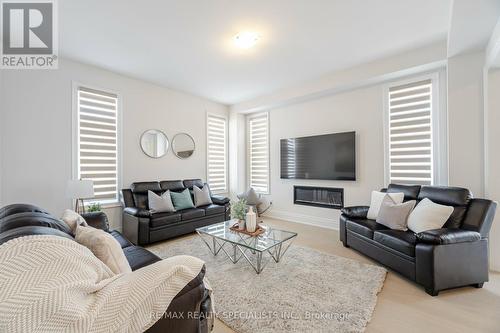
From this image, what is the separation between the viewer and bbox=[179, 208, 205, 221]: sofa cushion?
12.6 ft

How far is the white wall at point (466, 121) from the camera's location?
110 inches

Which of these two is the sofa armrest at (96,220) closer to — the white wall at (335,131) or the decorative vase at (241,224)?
the decorative vase at (241,224)

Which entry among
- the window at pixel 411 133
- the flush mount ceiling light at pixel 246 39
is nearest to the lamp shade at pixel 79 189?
the flush mount ceiling light at pixel 246 39

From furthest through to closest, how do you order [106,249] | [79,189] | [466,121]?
[79,189] → [466,121] → [106,249]

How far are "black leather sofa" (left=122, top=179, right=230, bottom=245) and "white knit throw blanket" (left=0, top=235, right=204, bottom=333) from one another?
8.20 feet

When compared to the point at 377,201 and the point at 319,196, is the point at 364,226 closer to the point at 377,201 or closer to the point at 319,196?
the point at 377,201

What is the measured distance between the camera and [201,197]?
4.48 metres

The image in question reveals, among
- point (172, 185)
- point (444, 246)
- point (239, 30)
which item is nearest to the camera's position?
point (444, 246)

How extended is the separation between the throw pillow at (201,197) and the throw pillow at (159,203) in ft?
1.93

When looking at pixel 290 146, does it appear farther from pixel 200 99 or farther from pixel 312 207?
pixel 200 99

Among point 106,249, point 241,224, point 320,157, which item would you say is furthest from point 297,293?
point 320,157

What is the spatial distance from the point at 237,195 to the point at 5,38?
453cm

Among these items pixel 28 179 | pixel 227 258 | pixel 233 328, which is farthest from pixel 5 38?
pixel 233 328

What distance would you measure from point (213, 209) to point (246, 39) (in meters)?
2.90
